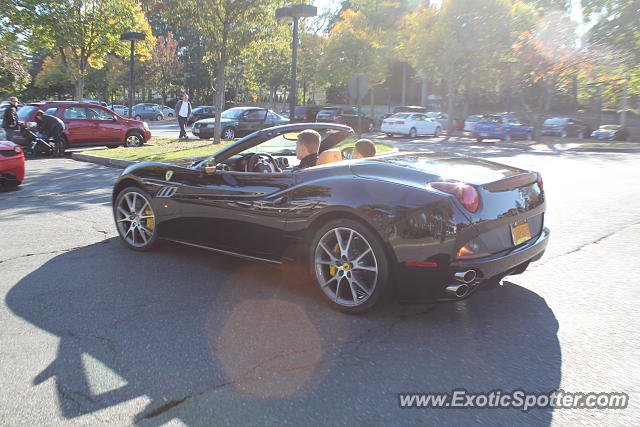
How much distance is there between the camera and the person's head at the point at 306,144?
177 inches

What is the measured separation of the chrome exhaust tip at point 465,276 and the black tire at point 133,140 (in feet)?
52.5

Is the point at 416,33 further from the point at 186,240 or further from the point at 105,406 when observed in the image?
the point at 105,406

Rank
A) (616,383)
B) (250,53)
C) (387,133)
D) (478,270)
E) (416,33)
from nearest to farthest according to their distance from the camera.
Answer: (616,383)
(478,270)
(250,53)
(387,133)
(416,33)

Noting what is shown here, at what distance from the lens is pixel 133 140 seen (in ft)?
57.0

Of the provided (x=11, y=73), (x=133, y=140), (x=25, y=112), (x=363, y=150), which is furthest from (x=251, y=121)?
(x=11, y=73)

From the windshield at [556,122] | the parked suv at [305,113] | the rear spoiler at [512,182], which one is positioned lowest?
the rear spoiler at [512,182]

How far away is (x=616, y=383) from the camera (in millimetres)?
2670

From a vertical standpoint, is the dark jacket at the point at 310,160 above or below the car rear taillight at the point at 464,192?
above

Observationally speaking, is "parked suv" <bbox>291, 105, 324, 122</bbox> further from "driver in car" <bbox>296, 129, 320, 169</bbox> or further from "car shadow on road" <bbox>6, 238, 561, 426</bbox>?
"car shadow on road" <bbox>6, 238, 561, 426</bbox>

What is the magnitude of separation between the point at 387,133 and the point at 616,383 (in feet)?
86.3

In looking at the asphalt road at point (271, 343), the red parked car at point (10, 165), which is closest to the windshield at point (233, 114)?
the red parked car at point (10, 165)

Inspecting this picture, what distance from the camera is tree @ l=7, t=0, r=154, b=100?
1977 centimetres

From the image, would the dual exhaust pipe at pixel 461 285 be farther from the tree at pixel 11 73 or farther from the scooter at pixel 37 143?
the tree at pixel 11 73

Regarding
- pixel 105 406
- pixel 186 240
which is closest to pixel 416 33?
pixel 186 240
